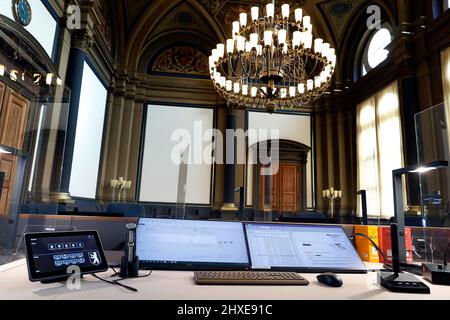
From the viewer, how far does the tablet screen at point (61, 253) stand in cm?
102

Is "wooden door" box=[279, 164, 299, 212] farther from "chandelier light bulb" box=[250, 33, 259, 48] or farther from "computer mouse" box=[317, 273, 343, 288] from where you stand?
Result: "computer mouse" box=[317, 273, 343, 288]

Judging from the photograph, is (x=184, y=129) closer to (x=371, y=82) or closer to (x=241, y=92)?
(x=241, y=92)

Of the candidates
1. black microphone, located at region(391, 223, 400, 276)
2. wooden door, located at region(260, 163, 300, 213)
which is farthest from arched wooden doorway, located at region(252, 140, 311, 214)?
black microphone, located at region(391, 223, 400, 276)

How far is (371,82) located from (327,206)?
3.24m

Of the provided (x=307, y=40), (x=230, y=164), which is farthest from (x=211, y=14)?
(x=307, y=40)

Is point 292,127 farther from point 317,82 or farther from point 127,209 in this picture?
point 127,209

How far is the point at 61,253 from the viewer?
1098mm

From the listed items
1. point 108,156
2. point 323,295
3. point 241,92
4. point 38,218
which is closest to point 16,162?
point 38,218

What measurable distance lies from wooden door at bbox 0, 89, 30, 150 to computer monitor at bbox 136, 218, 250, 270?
1.15 m

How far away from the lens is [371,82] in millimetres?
7055

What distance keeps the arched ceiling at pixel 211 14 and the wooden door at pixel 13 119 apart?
6.04 metres

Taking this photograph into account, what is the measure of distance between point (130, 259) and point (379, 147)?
6.67m

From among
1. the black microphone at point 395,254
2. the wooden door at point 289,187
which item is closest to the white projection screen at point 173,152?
the wooden door at point 289,187

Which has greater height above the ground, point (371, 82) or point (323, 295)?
point (371, 82)
